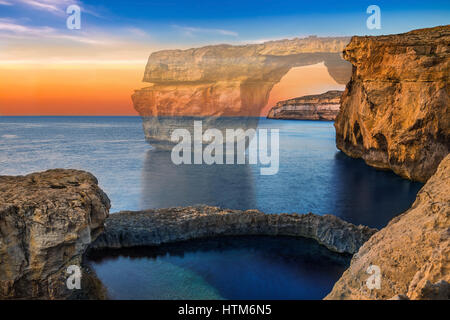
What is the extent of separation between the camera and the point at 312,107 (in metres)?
125

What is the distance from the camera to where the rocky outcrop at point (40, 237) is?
540 cm

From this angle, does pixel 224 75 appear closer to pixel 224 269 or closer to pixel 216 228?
pixel 216 228

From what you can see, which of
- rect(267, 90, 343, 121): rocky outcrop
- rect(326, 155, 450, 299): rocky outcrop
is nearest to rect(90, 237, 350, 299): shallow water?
rect(326, 155, 450, 299): rocky outcrop

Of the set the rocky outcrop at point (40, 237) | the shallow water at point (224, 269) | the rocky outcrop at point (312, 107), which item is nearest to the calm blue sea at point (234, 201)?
the shallow water at point (224, 269)

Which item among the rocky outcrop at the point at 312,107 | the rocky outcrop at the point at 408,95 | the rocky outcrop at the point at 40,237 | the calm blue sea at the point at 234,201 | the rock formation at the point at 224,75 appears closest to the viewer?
the rocky outcrop at the point at 40,237

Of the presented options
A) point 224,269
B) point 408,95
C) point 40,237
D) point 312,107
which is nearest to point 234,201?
point 224,269

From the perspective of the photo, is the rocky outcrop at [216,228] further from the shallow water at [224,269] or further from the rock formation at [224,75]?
the rock formation at [224,75]

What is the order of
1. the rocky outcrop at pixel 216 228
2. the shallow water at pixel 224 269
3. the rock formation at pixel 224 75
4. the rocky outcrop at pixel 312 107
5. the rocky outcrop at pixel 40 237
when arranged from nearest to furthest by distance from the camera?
the rocky outcrop at pixel 40 237, the shallow water at pixel 224 269, the rocky outcrop at pixel 216 228, the rock formation at pixel 224 75, the rocky outcrop at pixel 312 107

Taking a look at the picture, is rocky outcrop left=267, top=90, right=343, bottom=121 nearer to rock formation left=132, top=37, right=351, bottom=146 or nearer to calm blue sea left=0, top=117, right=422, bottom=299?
rock formation left=132, top=37, right=351, bottom=146

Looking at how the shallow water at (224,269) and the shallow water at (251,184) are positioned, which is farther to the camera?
the shallow water at (251,184)

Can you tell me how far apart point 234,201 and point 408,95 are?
1219 cm

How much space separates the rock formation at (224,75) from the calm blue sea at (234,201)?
6.84m

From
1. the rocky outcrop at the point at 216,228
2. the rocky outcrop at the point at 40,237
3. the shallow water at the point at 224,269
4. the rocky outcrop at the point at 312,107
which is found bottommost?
the shallow water at the point at 224,269

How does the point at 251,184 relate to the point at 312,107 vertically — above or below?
below
